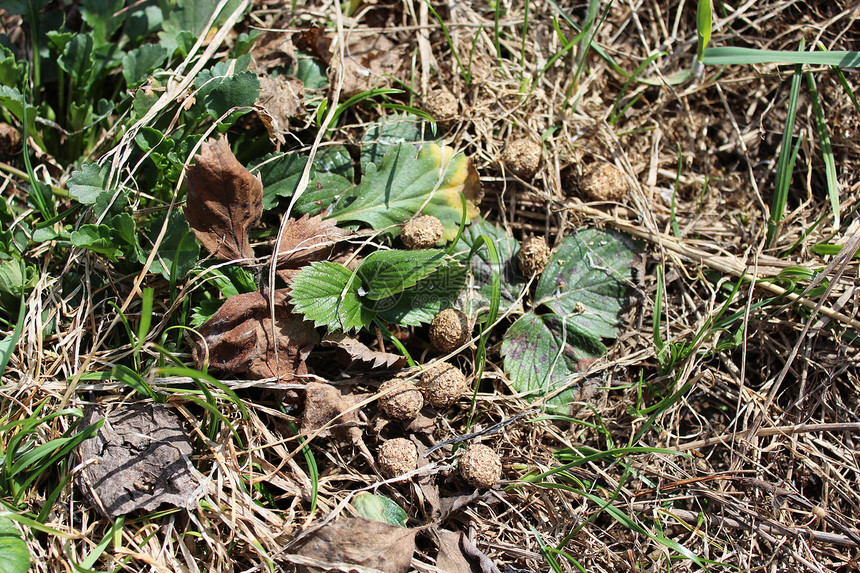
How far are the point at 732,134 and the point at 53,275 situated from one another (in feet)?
9.11

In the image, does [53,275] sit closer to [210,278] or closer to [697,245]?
[210,278]

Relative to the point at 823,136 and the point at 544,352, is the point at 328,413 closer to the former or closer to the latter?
the point at 544,352

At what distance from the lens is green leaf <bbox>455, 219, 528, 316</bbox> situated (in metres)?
2.17

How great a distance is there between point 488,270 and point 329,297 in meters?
0.61

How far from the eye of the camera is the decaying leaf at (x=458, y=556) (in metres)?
1.81

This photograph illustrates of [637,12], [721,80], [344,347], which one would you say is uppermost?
[637,12]

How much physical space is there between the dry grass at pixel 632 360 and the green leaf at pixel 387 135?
0.42 ft

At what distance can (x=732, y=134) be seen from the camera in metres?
2.57

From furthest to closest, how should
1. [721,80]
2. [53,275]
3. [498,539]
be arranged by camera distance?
[721,80] → [53,275] → [498,539]

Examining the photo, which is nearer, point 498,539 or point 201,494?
point 201,494

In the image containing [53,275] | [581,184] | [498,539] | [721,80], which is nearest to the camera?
[498,539]

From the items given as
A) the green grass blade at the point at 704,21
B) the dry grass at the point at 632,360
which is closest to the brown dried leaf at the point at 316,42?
the dry grass at the point at 632,360

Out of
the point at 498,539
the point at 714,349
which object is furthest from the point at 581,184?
the point at 498,539

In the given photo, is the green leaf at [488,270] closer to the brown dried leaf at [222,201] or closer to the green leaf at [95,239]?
the brown dried leaf at [222,201]
